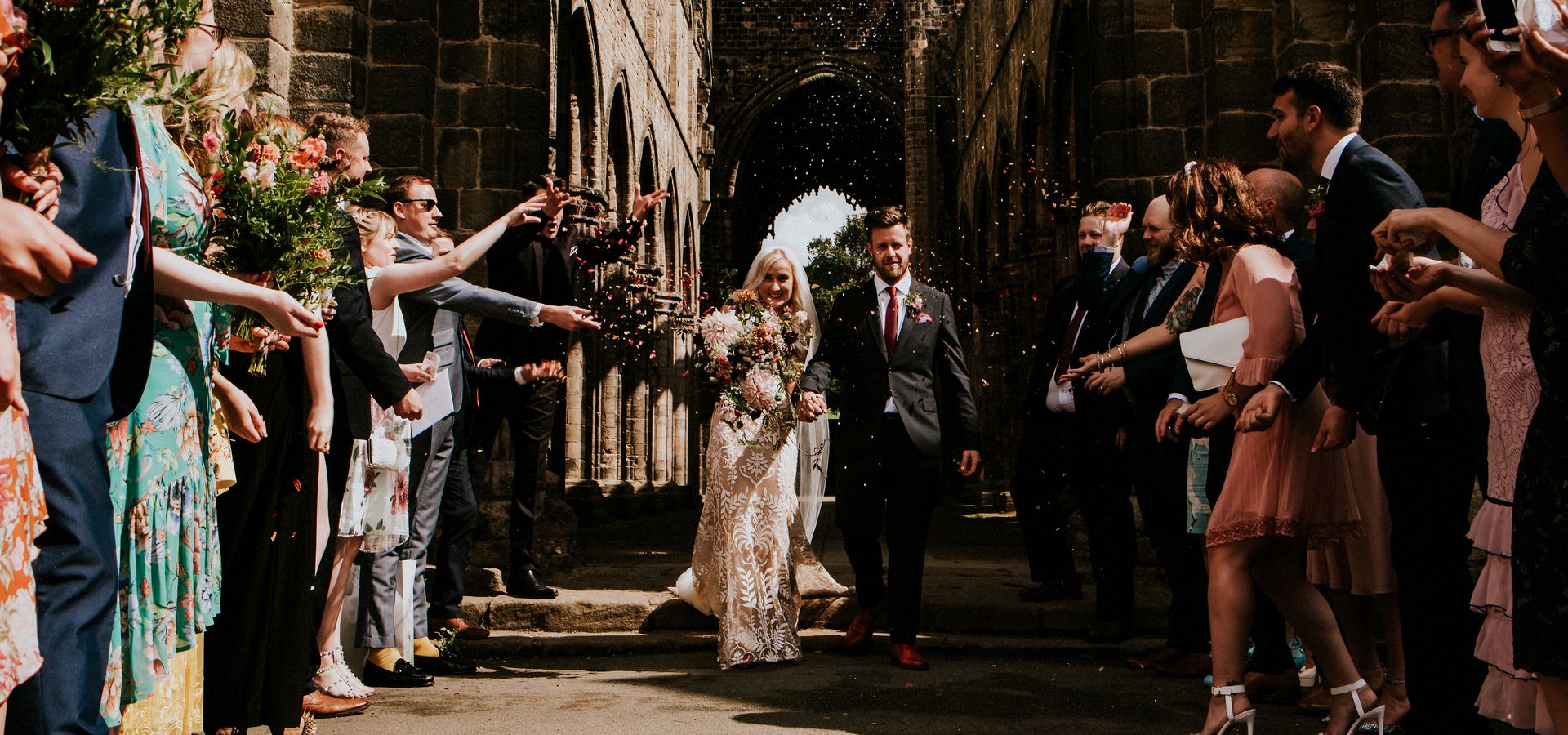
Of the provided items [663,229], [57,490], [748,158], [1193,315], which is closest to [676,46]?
[663,229]

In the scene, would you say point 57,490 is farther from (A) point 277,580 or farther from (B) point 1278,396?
(B) point 1278,396

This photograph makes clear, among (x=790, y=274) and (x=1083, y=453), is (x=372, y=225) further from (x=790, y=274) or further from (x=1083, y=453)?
(x=1083, y=453)

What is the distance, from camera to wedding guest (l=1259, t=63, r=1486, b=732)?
10.0ft

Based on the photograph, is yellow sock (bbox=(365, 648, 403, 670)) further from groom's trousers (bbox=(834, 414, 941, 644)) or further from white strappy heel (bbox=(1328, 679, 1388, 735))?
white strappy heel (bbox=(1328, 679, 1388, 735))

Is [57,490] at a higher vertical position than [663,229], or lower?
lower

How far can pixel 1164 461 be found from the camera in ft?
16.9

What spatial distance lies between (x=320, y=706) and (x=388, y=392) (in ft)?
4.12

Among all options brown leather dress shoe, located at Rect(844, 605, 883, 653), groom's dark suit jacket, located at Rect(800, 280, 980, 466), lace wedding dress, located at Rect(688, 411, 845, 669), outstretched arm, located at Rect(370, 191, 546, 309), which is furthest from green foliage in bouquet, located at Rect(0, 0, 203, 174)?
brown leather dress shoe, located at Rect(844, 605, 883, 653)

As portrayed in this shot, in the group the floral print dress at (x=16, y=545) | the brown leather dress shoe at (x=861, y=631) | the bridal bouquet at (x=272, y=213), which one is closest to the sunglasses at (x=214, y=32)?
the bridal bouquet at (x=272, y=213)

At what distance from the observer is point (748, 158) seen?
107ft

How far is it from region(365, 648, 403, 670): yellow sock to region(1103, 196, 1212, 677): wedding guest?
3285mm

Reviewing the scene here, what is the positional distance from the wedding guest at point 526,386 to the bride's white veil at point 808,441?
2.70 feet

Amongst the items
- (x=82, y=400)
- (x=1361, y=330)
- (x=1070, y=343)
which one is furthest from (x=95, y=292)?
(x=1070, y=343)

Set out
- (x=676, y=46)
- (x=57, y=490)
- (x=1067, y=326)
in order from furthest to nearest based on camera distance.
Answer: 1. (x=676, y=46)
2. (x=1067, y=326)
3. (x=57, y=490)
